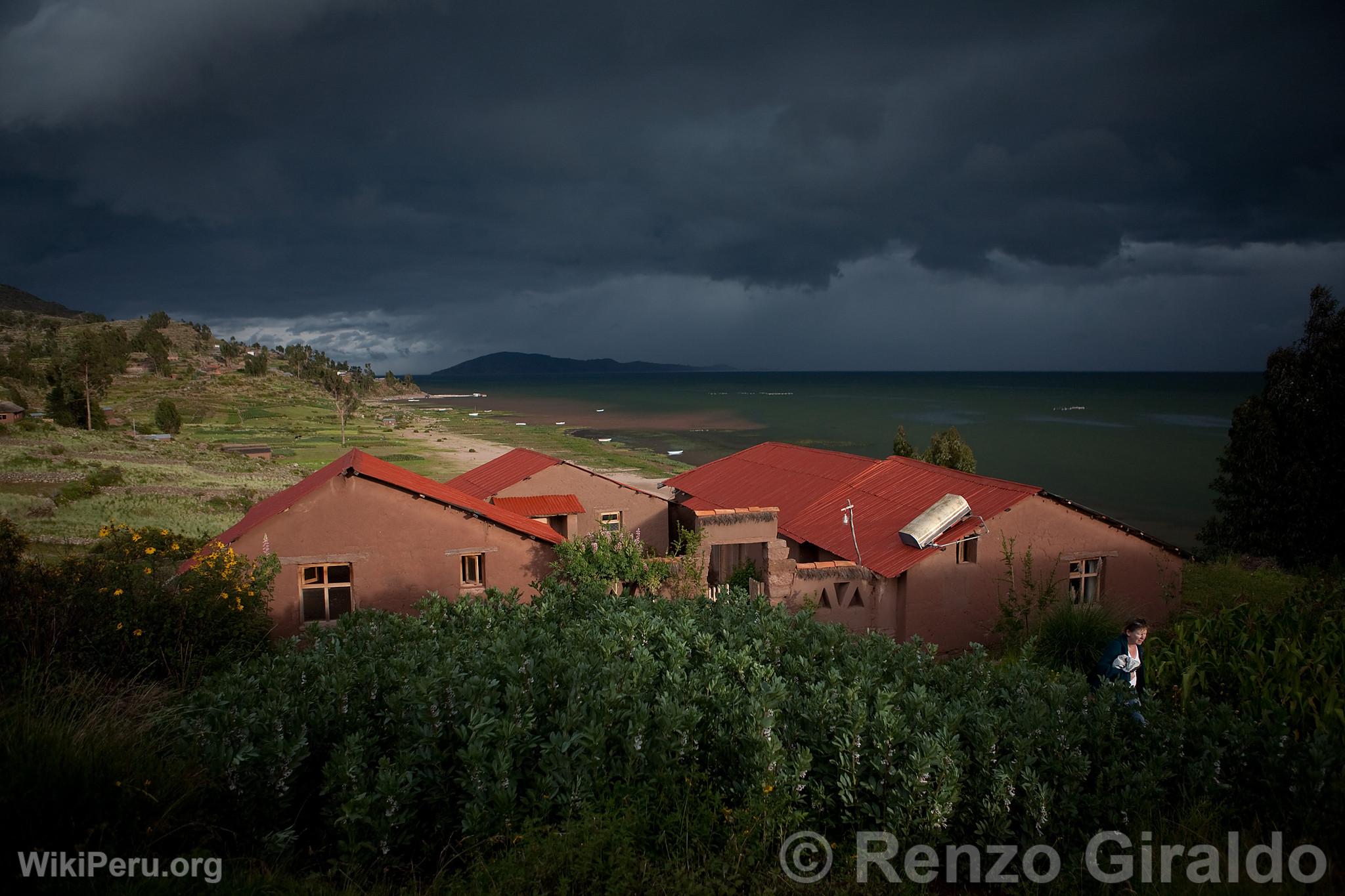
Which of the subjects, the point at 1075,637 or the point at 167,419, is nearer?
the point at 1075,637

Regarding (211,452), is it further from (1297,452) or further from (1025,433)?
(1025,433)

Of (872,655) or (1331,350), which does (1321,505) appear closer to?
(1331,350)

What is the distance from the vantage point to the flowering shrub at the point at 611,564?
16531 mm

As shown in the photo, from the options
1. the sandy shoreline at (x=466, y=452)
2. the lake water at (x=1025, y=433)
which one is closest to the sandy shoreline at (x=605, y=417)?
the lake water at (x=1025, y=433)

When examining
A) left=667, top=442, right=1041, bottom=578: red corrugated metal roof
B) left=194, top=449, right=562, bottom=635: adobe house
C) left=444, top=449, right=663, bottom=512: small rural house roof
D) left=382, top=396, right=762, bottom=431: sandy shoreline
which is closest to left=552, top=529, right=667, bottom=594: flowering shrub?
left=194, top=449, right=562, bottom=635: adobe house

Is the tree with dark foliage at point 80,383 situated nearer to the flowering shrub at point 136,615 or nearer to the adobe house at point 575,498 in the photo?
the adobe house at point 575,498

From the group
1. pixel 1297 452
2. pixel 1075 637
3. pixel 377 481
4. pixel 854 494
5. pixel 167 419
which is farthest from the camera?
pixel 167 419

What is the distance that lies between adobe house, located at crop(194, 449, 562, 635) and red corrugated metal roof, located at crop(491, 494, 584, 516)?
23.0ft

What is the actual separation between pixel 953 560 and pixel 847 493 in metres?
5.74

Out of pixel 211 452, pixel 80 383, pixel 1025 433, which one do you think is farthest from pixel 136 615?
pixel 1025 433

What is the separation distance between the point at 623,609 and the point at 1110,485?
72.1 m

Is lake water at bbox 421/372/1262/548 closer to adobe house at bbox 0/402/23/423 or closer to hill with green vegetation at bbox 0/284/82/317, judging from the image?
adobe house at bbox 0/402/23/423

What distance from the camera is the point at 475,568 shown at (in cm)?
1669

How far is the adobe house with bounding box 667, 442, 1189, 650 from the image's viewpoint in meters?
17.1
